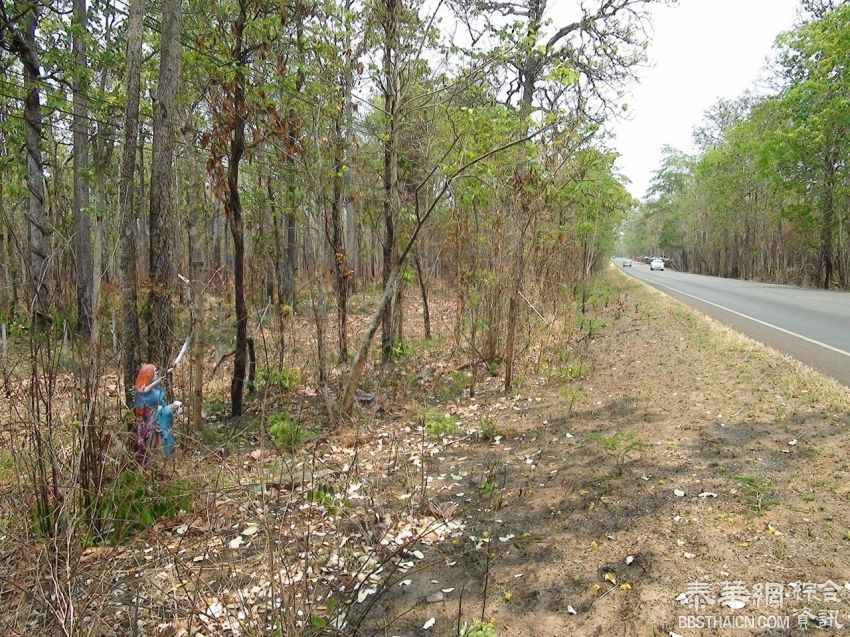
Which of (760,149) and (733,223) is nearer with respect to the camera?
(760,149)

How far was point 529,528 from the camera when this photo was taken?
13.1 feet

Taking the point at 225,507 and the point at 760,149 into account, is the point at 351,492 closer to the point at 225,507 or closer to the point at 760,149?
the point at 225,507

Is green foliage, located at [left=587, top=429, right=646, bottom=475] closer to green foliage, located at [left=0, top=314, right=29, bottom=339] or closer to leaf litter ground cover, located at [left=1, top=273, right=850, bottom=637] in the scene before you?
leaf litter ground cover, located at [left=1, top=273, right=850, bottom=637]

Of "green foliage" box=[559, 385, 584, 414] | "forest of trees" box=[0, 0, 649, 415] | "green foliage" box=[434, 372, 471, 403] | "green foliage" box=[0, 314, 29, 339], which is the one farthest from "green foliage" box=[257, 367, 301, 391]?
"green foliage" box=[559, 385, 584, 414]

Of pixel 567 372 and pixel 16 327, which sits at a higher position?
pixel 16 327

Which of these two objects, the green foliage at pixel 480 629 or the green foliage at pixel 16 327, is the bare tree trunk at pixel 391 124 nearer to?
the green foliage at pixel 16 327

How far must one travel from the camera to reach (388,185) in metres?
8.05

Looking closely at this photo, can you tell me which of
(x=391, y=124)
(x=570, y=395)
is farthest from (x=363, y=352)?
(x=391, y=124)

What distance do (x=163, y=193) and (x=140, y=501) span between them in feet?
9.82

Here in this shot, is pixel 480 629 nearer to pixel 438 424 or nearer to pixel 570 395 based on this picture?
pixel 438 424

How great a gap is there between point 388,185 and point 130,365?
4641 mm

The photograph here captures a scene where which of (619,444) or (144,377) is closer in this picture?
(144,377)

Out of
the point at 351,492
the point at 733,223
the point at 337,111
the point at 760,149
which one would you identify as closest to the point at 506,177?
the point at 337,111

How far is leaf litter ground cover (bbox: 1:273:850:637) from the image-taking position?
282 centimetres
